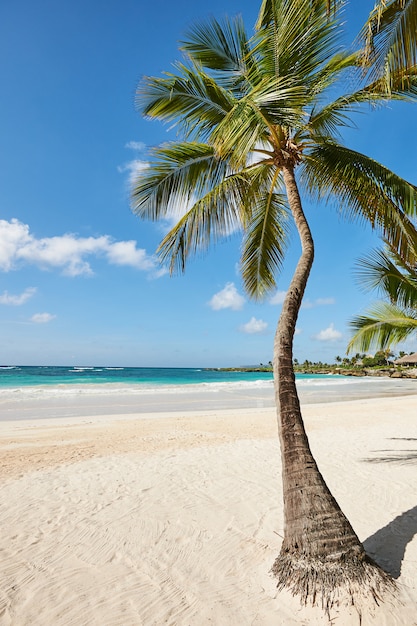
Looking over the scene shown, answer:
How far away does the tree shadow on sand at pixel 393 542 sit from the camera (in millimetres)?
3393

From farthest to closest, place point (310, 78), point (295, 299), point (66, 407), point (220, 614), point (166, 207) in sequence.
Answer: point (66, 407), point (166, 207), point (310, 78), point (295, 299), point (220, 614)

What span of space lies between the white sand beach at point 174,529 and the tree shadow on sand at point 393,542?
19 mm

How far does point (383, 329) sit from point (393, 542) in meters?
5.51

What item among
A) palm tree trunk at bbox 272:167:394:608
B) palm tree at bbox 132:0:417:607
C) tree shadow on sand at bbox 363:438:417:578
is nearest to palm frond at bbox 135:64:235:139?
palm tree at bbox 132:0:417:607

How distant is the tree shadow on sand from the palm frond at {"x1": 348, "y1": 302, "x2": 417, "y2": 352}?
4222 mm

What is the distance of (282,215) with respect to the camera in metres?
6.63

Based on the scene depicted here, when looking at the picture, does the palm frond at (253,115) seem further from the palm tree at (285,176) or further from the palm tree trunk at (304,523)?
the palm tree trunk at (304,523)

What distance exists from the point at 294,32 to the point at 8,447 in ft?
32.1

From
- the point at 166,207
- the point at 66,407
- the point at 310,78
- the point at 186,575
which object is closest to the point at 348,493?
the point at 186,575

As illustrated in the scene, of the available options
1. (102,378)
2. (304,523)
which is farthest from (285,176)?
(102,378)

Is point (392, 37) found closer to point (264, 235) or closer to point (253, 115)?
point (253, 115)

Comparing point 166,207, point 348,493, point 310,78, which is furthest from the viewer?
point 166,207

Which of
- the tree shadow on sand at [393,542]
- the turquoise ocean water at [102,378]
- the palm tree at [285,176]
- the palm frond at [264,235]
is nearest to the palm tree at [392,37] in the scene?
the palm tree at [285,176]

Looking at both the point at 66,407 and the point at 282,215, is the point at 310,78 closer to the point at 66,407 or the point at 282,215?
the point at 282,215
